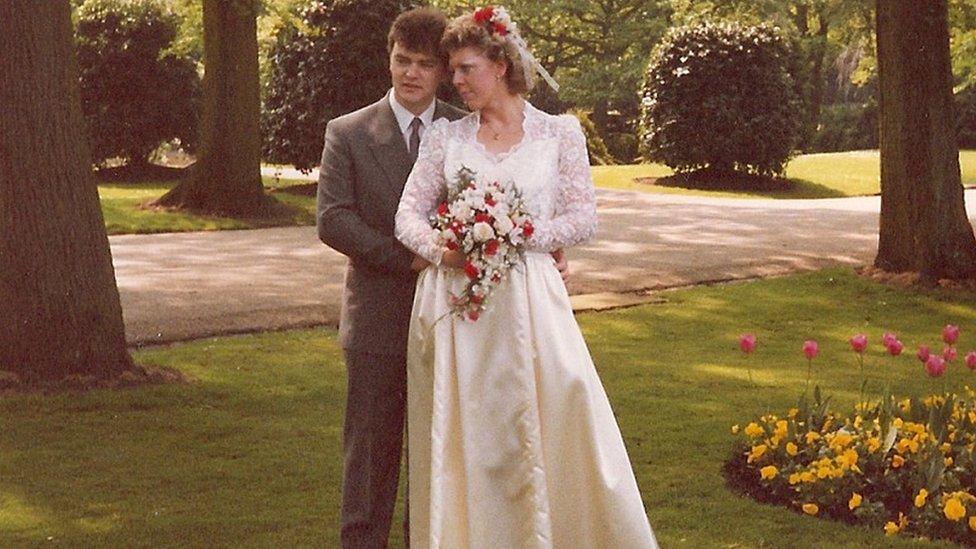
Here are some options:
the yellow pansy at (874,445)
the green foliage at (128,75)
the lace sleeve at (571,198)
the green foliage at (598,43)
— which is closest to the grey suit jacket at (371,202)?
the lace sleeve at (571,198)

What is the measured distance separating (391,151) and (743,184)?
67.6 ft

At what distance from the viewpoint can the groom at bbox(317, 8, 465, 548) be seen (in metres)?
5.02

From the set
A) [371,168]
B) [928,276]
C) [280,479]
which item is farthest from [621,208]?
[371,168]

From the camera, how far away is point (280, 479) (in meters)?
7.06

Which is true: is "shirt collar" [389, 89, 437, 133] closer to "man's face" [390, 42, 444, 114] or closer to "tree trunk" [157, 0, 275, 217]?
"man's face" [390, 42, 444, 114]

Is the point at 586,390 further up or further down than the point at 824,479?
further up

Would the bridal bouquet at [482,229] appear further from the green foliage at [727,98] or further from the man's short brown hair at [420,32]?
the green foliage at [727,98]

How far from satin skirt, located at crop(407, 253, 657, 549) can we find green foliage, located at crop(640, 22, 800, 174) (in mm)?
19708

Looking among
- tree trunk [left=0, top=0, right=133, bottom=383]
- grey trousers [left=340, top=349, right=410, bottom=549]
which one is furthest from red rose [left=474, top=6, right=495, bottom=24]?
tree trunk [left=0, top=0, right=133, bottom=383]

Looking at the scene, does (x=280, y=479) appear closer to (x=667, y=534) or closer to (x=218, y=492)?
(x=218, y=492)

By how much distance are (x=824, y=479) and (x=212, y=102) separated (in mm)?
13751

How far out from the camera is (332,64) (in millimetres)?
21469

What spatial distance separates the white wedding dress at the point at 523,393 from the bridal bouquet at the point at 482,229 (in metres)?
0.05

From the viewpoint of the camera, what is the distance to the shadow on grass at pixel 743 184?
81.8 ft
